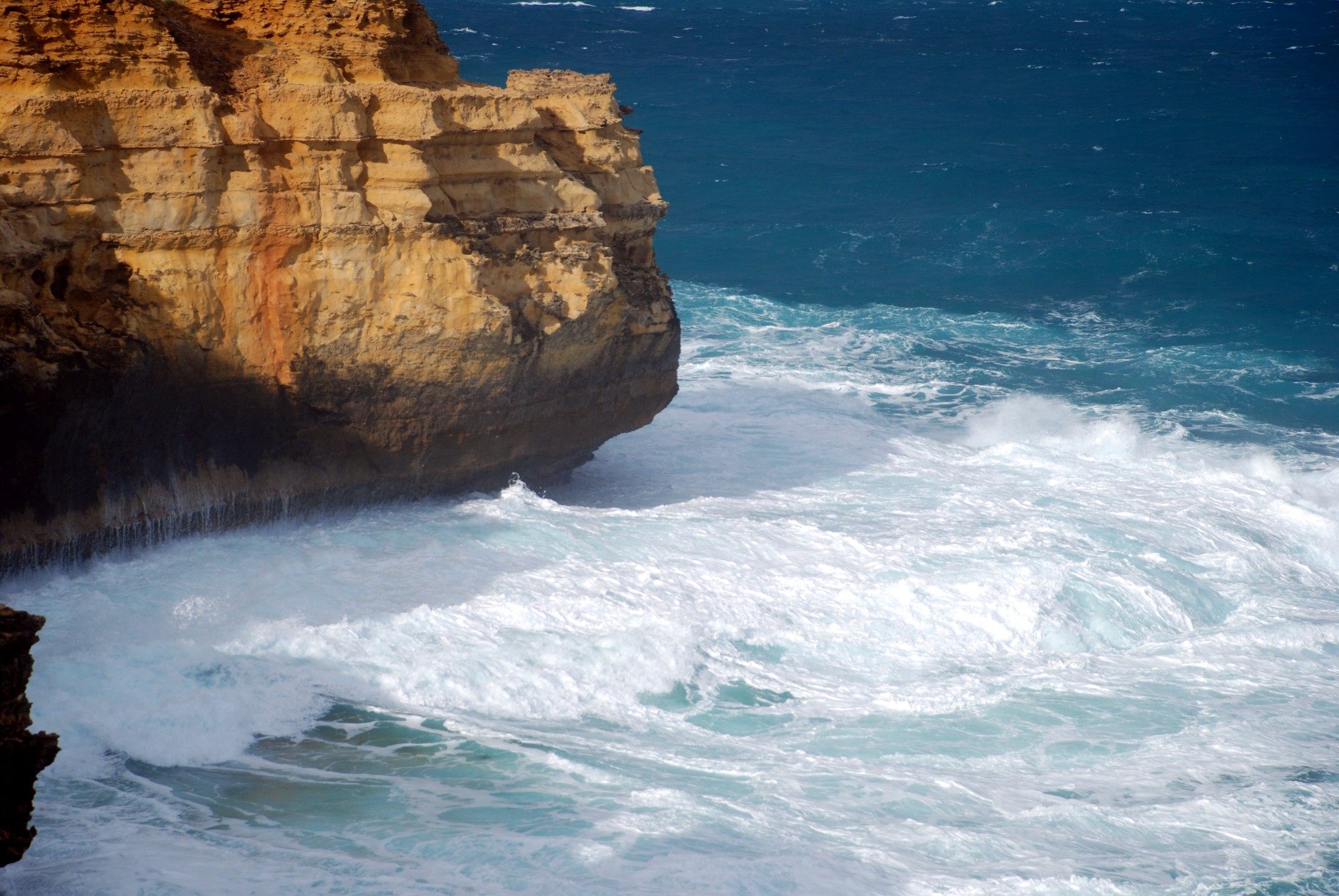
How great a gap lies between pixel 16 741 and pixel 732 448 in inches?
487

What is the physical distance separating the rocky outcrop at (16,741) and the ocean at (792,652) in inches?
47.2

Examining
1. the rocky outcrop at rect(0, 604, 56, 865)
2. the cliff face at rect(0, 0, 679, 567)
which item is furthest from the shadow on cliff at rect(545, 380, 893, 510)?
the rocky outcrop at rect(0, 604, 56, 865)

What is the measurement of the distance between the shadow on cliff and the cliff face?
159cm

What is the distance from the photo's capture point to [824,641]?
38.5 ft

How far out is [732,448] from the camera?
17.6 meters

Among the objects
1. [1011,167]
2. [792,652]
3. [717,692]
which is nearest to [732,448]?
[792,652]

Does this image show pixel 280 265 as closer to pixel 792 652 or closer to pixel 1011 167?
pixel 792 652

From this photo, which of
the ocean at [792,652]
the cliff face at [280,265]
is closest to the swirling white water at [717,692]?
the ocean at [792,652]

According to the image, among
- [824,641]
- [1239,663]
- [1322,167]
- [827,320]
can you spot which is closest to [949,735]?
[824,641]

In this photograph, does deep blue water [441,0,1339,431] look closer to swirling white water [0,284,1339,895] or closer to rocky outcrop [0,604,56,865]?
swirling white water [0,284,1339,895]

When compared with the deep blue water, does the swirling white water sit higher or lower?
lower

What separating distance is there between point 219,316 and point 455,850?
20.3ft

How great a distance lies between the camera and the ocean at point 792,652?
8.23 metres

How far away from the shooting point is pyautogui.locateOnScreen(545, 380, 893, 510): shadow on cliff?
15734mm
